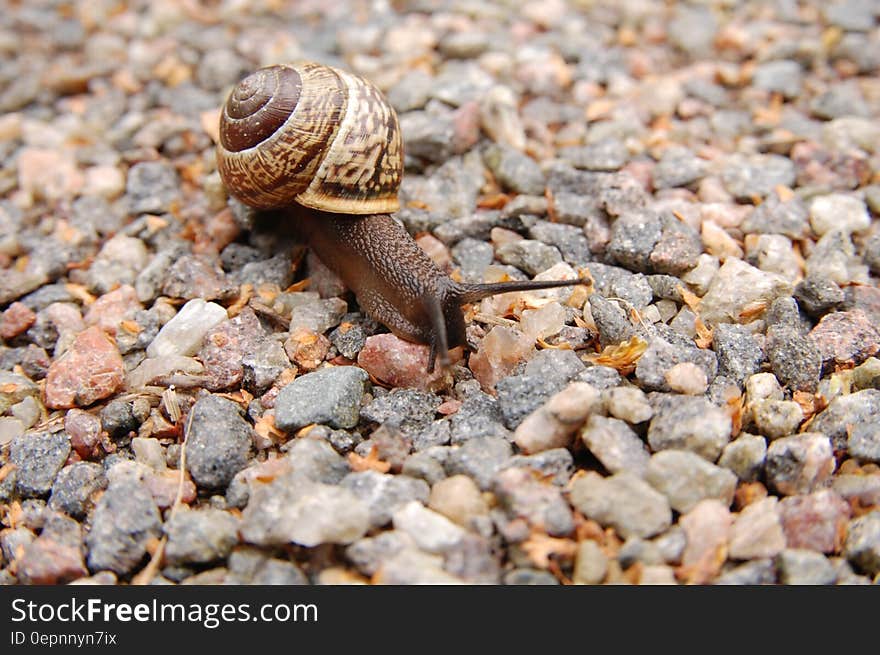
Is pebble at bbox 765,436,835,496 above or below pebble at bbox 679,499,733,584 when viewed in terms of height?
above

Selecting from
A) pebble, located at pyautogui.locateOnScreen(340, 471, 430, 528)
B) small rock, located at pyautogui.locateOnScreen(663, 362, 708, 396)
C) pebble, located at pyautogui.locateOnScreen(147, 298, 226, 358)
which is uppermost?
small rock, located at pyautogui.locateOnScreen(663, 362, 708, 396)

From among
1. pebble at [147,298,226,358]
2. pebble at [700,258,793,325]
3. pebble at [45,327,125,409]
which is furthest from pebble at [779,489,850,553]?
pebble at [45,327,125,409]

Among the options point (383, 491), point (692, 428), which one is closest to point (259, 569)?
point (383, 491)

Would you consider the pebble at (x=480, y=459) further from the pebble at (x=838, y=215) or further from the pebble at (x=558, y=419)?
the pebble at (x=838, y=215)

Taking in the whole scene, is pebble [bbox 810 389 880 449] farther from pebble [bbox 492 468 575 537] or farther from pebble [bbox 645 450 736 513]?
pebble [bbox 492 468 575 537]

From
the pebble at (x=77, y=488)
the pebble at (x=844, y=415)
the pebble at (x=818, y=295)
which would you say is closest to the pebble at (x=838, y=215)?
the pebble at (x=818, y=295)

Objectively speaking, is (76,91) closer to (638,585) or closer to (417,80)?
(417,80)

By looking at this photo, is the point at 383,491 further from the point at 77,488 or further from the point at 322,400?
the point at 77,488
